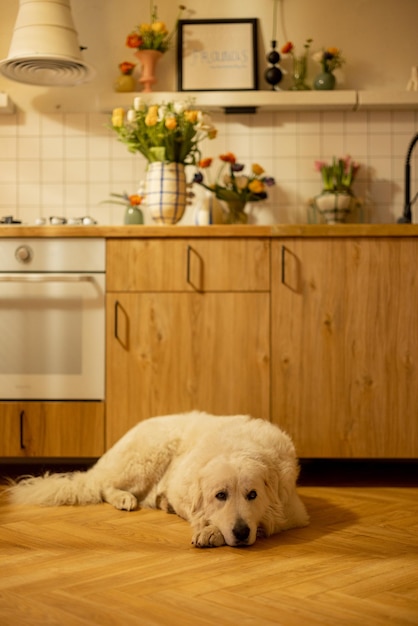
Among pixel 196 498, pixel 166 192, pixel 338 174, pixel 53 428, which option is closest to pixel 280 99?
pixel 338 174

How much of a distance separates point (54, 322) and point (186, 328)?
0.53 metres

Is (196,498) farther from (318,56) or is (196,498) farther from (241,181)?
(318,56)

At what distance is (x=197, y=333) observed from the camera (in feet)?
10.8

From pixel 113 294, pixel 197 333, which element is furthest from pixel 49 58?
pixel 197 333

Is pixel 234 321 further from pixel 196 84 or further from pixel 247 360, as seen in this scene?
pixel 196 84

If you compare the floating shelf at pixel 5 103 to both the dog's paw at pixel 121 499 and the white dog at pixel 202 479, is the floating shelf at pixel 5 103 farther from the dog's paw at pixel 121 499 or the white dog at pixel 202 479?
the dog's paw at pixel 121 499

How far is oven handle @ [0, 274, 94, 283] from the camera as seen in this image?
3.29m

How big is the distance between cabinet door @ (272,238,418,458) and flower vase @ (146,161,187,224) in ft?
1.78

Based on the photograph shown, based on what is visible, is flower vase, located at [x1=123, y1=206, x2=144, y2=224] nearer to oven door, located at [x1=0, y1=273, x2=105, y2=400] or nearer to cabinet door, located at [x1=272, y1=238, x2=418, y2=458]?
oven door, located at [x1=0, y1=273, x2=105, y2=400]

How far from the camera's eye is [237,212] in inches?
151

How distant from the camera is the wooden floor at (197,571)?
1718mm

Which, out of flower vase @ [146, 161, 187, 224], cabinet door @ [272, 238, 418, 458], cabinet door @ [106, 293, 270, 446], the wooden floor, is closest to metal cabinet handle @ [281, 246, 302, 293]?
cabinet door @ [272, 238, 418, 458]

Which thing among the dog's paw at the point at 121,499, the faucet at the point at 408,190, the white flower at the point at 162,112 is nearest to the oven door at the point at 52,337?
the dog's paw at the point at 121,499

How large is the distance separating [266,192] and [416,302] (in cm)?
Answer: 106
